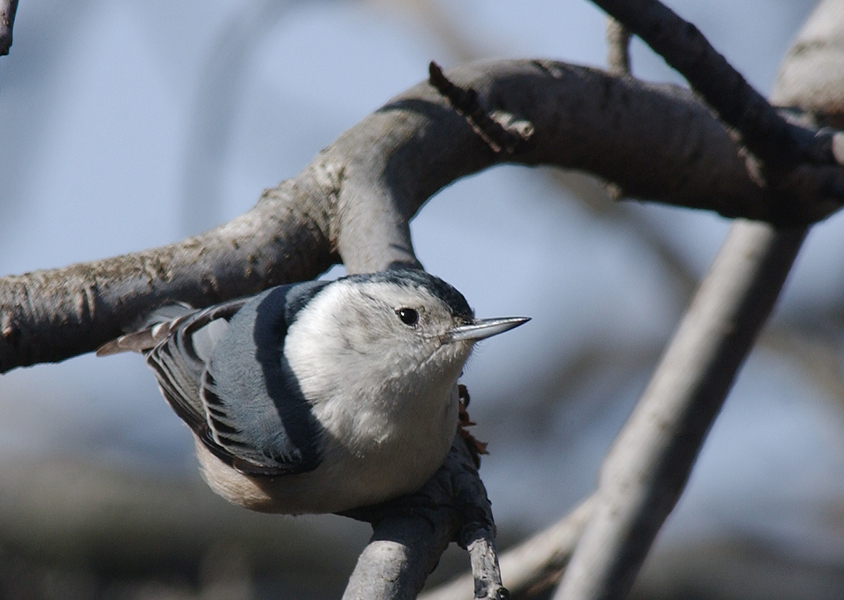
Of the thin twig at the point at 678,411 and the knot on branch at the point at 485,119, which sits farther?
the thin twig at the point at 678,411

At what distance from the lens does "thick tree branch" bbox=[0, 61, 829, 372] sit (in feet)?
5.45

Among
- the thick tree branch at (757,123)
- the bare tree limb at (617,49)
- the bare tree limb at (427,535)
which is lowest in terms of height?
the bare tree limb at (427,535)

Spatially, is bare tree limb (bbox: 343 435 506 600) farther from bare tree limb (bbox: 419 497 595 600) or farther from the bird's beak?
bare tree limb (bbox: 419 497 595 600)

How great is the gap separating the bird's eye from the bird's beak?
69 mm

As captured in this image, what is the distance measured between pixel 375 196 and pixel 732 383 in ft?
3.59

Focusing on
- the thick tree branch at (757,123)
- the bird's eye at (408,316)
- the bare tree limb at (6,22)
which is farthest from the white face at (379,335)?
the bare tree limb at (6,22)

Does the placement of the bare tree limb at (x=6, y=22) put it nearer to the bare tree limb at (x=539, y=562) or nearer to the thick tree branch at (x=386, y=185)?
the thick tree branch at (x=386, y=185)

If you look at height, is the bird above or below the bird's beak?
below

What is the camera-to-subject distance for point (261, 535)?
4312mm

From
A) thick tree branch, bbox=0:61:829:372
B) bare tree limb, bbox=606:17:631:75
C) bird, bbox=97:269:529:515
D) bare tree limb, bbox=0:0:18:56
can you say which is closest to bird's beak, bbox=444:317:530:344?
bird, bbox=97:269:529:515

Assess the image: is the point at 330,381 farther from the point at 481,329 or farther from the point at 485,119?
the point at 485,119

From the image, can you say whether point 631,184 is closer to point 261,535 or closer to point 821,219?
point 821,219

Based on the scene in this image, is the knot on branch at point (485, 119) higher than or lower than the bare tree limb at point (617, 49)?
lower

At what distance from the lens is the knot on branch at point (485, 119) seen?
1542mm
